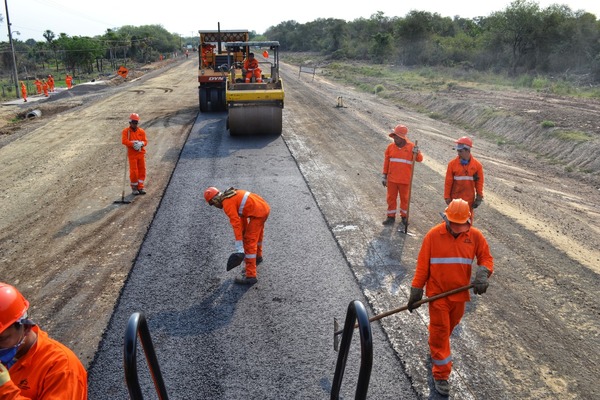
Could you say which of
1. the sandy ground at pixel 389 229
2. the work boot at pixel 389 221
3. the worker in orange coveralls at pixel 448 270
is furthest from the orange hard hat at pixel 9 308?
the work boot at pixel 389 221

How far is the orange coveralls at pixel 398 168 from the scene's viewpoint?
8227 millimetres

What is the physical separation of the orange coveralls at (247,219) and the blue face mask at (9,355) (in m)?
3.70

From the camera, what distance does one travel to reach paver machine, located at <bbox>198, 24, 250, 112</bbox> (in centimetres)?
1848

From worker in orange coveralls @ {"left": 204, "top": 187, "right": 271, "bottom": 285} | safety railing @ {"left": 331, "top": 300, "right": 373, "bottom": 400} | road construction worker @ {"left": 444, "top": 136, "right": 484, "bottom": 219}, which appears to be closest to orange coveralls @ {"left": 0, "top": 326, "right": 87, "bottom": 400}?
safety railing @ {"left": 331, "top": 300, "right": 373, "bottom": 400}

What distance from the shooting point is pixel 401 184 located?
8367 mm

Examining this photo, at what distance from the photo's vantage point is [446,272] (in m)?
4.59

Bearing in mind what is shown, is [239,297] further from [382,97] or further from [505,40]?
[505,40]

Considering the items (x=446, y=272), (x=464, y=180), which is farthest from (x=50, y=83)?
(x=446, y=272)

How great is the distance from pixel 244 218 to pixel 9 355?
410 cm

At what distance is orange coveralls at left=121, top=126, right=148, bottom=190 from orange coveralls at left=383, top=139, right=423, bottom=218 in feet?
16.0

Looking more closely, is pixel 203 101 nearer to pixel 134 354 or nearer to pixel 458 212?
pixel 458 212

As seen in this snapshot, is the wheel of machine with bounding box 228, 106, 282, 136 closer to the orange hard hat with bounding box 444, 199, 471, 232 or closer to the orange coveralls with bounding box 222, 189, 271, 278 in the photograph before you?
the orange coveralls with bounding box 222, 189, 271, 278

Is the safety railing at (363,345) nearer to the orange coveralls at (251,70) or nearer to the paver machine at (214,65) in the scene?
the orange coveralls at (251,70)

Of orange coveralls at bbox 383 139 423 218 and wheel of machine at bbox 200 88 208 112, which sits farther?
wheel of machine at bbox 200 88 208 112
